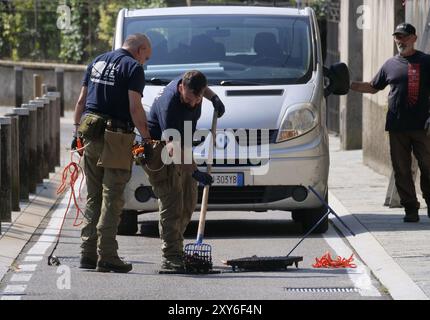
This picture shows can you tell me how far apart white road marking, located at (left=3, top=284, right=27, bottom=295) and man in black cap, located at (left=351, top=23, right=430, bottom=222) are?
16.6 ft

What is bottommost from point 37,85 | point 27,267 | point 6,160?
point 37,85

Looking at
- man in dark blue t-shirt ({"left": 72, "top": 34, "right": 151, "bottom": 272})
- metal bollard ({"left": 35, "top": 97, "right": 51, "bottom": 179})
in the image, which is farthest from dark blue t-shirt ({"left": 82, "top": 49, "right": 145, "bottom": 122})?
metal bollard ({"left": 35, "top": 97, "right": 51, "bottom": 179})

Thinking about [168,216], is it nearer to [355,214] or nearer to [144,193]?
[144,193]

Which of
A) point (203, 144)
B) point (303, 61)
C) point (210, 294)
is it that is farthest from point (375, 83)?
point (210, 294)

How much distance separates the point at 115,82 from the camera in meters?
11.8

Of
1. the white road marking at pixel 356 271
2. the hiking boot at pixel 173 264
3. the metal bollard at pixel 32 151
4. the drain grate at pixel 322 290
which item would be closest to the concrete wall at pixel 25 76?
the metal bollard at pixel 32 151

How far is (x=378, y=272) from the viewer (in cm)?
1160

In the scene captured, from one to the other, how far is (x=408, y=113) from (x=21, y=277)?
5018mm

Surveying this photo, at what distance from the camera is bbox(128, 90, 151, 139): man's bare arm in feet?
38.1

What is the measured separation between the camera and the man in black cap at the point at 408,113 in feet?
49.0

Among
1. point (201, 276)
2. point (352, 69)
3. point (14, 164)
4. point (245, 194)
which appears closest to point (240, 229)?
point (245, 194)

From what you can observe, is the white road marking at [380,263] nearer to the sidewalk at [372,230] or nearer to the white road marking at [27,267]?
the sidewalk at [372,230]

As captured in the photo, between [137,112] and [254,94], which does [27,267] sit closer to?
[137,112]

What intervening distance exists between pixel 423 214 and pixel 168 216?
14.4 feet
